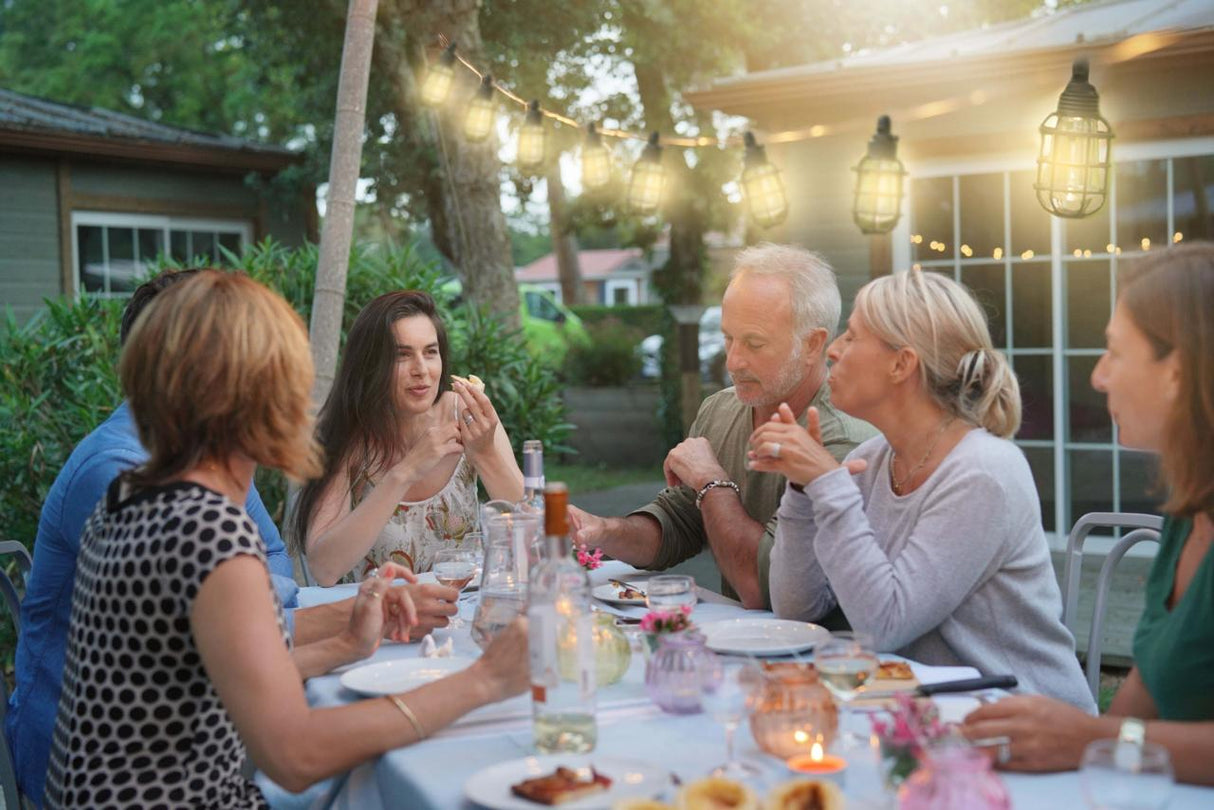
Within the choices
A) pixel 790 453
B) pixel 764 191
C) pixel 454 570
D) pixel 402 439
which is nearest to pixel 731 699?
pixel 790 453

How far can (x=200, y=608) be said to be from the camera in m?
1.75

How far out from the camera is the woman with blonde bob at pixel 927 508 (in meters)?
2.36

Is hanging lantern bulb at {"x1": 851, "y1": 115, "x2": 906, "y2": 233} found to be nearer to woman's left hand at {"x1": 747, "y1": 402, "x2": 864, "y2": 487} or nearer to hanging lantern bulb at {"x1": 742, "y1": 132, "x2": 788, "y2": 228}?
hanging lantern bulb at {"x1": 742, "y1": 132, "x2": 788, "y2": 228}

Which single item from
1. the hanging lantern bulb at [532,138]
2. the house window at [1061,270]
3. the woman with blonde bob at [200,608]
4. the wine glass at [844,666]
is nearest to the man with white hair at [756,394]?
the wine glass at [844,666]

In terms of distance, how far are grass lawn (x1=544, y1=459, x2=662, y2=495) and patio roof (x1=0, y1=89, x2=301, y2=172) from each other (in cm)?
442

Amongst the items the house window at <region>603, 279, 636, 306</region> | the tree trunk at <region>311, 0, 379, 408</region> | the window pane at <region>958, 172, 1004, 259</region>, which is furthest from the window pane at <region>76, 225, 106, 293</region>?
the house window at <region>603, 279, 636, 306</region>

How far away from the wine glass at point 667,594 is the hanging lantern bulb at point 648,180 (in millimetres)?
3379

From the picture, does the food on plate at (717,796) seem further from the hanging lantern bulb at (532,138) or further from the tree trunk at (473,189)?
the tree trunk at (473,189)

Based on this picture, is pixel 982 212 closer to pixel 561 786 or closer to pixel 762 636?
pixel 762 636

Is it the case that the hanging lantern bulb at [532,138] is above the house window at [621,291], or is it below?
below

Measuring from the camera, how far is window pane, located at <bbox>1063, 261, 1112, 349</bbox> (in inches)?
258

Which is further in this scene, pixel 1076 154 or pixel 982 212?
pixel 982 212

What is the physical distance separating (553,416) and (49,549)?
412 cm

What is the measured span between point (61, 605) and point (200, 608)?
1.09 m
